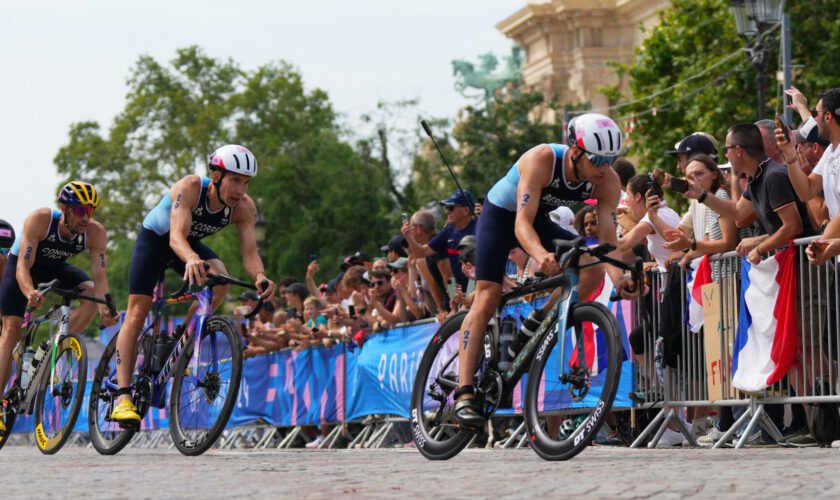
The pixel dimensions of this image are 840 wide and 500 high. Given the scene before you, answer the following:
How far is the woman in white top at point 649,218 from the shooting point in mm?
11809

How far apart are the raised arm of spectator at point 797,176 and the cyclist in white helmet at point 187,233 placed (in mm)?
3327

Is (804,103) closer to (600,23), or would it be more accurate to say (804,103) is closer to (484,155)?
(484,155)

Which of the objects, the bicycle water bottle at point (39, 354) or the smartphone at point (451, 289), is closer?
the bicycle water bottle at point (39, 354)

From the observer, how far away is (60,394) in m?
12.9

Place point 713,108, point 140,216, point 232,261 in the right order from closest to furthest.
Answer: point 713,108 < point 232,261 < point 140,216

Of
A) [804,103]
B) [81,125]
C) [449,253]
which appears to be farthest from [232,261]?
[804,103]

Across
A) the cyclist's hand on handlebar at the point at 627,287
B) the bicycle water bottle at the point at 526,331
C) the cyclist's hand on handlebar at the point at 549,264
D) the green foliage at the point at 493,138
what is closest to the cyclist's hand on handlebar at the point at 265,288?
the bicycle water bottle at the point at 526,331

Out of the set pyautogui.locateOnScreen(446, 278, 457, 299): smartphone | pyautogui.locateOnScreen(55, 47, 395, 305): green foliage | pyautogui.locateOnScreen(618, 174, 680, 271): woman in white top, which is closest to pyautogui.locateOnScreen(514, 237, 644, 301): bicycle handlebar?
pyautogui.locateOnScreen(618, 174, 680, 271): woman in white top

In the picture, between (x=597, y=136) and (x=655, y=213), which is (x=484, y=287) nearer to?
(x=597, y=136)

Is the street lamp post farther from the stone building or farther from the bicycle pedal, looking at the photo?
the stone building

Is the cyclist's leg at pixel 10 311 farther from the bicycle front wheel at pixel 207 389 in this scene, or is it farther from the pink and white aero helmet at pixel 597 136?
the pink and white aero helmet at pixel 597 136

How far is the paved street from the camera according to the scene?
6596 millimetres

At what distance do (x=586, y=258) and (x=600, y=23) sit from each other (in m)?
74.2

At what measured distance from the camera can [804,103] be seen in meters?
11.1
